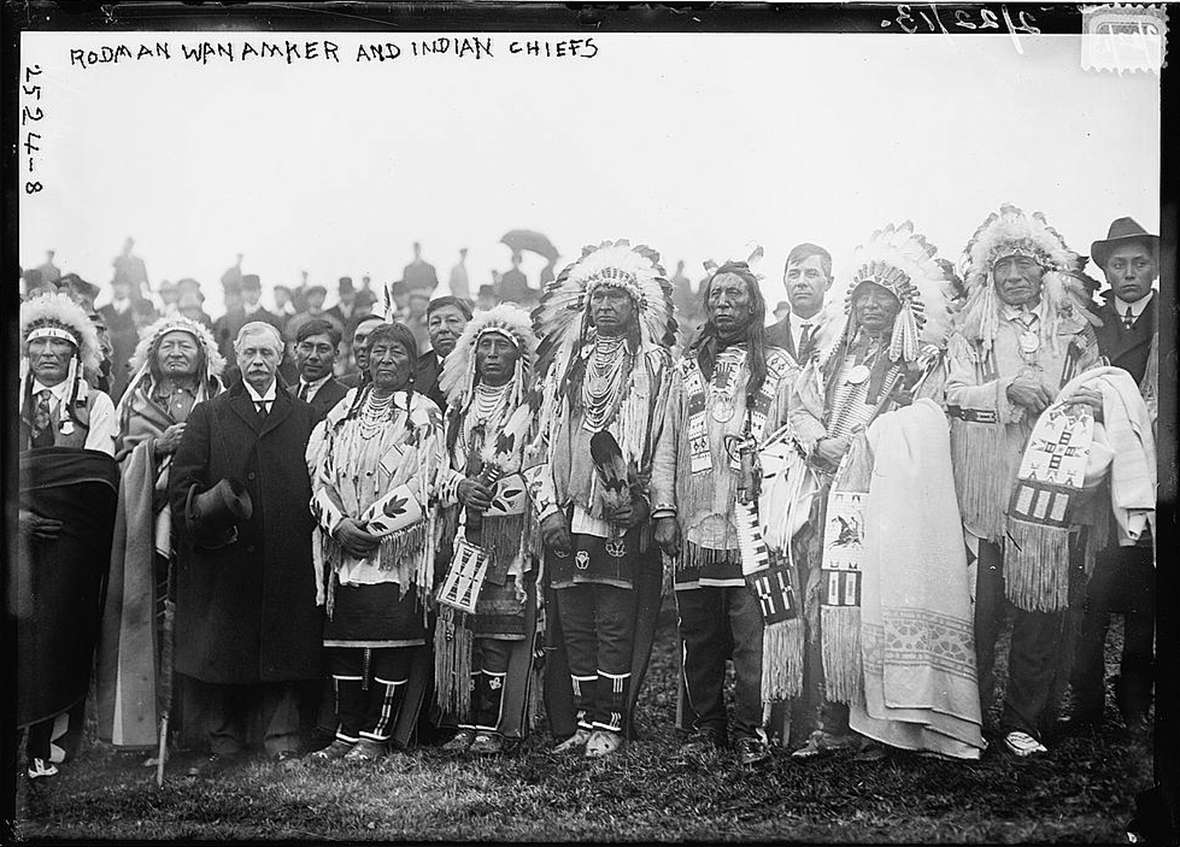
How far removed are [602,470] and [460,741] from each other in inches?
41.7

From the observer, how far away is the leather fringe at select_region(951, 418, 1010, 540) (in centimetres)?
367

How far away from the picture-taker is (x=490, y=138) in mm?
3713

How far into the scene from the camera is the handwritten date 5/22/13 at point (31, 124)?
3705mm

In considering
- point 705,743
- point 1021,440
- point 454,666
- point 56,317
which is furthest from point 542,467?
point 56,317


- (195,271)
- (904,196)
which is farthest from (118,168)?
(904,196)

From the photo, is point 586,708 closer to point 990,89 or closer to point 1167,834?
point 1167,834

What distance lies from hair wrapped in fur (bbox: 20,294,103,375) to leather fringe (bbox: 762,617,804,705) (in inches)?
102

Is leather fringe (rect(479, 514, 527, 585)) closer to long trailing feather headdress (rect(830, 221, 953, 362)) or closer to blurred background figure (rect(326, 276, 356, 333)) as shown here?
blurred background figure (rect(326, 276, 356, 333))

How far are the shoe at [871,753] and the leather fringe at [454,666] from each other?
1.35m

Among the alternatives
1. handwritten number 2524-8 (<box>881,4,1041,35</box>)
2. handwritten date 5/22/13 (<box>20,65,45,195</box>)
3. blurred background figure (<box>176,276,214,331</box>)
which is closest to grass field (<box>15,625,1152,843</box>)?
blurred background figure (<box>176,276,214,331</box>)

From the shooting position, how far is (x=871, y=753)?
365cm

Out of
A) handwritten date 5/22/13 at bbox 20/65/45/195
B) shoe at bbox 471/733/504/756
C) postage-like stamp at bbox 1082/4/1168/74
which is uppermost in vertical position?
postage-like stamp at bbox 1082/4/1168/74

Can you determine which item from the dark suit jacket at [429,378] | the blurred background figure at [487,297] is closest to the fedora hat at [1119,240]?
the blurred background figure at [487,297]

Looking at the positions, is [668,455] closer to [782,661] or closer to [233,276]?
[782,661]
